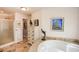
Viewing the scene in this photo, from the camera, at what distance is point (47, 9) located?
1.21 meters

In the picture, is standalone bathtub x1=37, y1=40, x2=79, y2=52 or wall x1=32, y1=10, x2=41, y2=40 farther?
wall x1=32, y1=10, x2=41, y2=40

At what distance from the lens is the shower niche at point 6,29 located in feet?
3.98

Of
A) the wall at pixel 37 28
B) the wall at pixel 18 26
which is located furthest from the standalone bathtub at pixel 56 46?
the wall at pixel 18 26

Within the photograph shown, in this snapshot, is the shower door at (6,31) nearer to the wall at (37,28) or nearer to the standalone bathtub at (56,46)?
the wall at (37,28)

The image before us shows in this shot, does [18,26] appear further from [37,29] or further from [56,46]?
[56,46]

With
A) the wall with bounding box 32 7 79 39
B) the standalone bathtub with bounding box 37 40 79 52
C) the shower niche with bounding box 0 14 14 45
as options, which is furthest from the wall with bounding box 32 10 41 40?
the shower niche with bounding box 0 14 14 45

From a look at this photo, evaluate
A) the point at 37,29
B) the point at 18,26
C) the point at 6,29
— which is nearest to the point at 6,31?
the point at 6,29

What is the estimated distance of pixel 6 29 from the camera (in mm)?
1293

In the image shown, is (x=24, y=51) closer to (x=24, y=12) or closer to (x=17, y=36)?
(x=17, y=36)

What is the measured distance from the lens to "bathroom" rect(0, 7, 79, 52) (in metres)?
1.19

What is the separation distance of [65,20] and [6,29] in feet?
2.59

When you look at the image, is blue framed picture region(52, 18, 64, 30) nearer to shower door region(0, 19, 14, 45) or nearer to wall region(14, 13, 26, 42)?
wall region(14, 13, 26, 42)

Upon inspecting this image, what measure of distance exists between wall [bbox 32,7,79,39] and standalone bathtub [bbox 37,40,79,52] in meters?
0.09
